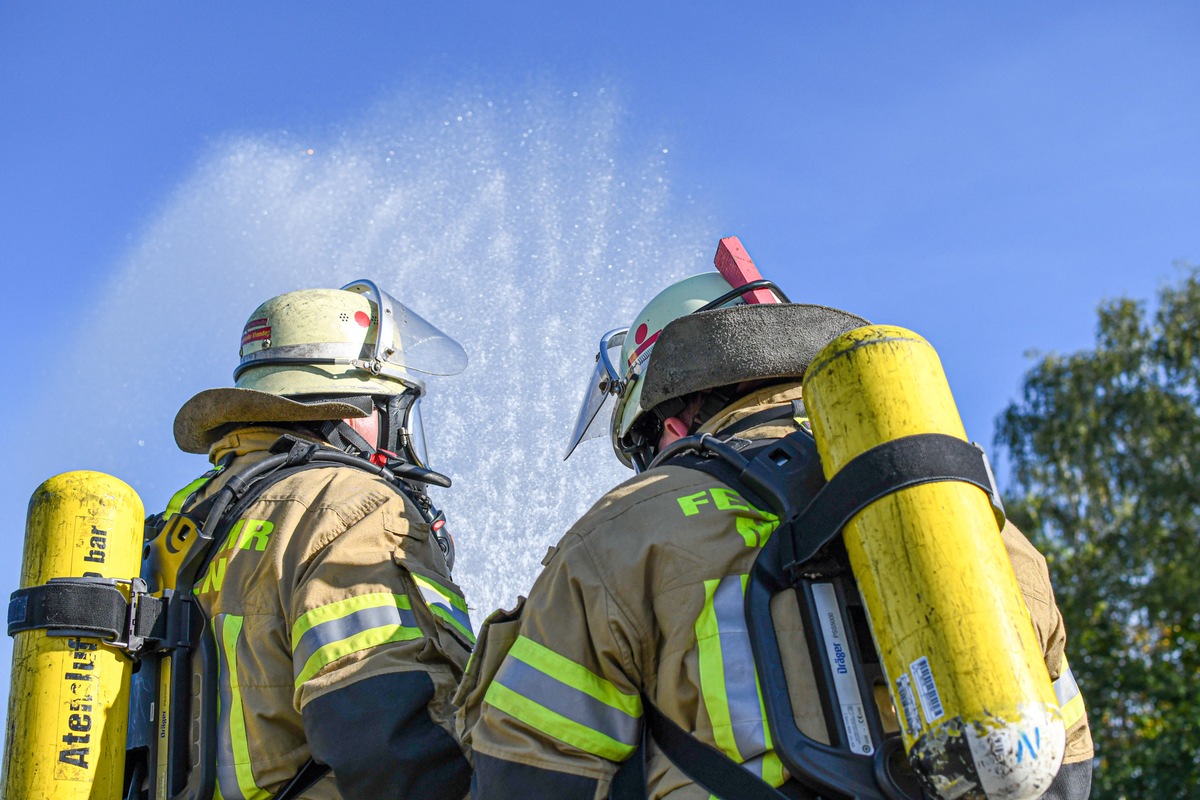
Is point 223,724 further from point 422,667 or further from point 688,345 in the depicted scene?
point 688,345

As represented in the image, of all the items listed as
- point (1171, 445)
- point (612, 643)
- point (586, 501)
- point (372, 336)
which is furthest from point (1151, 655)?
point (612, 643)

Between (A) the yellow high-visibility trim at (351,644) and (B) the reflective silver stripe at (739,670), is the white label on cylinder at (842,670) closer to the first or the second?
(B) the reflective silver stripe at (739,670)

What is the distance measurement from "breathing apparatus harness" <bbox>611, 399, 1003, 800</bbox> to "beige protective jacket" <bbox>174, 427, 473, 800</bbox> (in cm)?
101

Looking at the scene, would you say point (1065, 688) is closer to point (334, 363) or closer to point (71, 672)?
point (71, 672)

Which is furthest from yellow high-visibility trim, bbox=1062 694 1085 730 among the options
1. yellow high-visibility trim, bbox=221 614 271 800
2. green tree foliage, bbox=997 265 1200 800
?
green tree foliage, bbox=997 265 1200 800

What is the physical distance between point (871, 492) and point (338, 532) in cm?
185

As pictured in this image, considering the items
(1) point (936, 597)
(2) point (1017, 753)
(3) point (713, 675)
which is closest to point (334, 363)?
(3) point (713, 675)

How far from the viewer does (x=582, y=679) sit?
2371 millimetres

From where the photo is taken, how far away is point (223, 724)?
3.26 meters

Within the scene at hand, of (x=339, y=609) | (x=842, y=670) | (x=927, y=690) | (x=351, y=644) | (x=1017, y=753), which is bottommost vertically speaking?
(x=1017, y=753)

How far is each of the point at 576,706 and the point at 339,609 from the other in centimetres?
108

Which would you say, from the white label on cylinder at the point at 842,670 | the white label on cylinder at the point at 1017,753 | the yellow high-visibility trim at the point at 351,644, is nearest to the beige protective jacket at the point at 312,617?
the yellow high-visibility trim at the point at 351,644

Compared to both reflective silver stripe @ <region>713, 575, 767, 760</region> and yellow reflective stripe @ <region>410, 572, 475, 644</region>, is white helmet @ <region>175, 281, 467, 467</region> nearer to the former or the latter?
yellow reflective stripe @ <region>410, 572, 475, 644</region>

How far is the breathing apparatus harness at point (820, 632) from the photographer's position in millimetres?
2066
